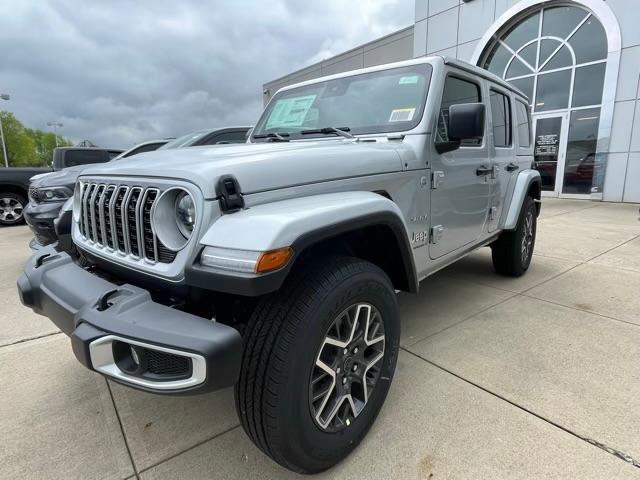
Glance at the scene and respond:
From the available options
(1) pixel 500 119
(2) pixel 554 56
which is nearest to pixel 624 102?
(2) pixel 554 56

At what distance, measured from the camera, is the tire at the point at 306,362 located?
57.2 inches

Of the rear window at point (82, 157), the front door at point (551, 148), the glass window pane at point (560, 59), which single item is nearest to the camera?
the rear window at point (82, 157)

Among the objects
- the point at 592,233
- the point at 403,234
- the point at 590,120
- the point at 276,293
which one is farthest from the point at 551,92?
the point at 276,293

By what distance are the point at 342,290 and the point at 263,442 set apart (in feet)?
2.15

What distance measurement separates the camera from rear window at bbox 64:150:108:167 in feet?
28.2

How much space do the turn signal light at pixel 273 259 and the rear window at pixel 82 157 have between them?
882cm

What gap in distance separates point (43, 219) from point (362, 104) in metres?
3.68

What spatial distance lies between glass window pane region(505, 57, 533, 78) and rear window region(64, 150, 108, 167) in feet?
39.9

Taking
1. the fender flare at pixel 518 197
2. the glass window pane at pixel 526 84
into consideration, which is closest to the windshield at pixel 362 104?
the fender flare at pixel 518 197

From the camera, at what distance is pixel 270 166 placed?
167 cm

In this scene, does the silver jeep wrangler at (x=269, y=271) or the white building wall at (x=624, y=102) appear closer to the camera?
the silver jeep wrangler at (x=269, y=271)

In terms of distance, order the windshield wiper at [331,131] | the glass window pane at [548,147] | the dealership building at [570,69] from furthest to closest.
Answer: the glass window pane at [548,147] → the dealership building at [570,69] → the windshield wiper at [331,131]

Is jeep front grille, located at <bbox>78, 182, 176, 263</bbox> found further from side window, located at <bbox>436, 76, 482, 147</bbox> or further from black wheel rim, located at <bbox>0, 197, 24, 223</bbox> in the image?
black wheel rim, located at <bbox>0, 197, 24, 223</bbox>

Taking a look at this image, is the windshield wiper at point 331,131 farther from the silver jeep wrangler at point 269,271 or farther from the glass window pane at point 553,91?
the glass window pane at point 553,91
